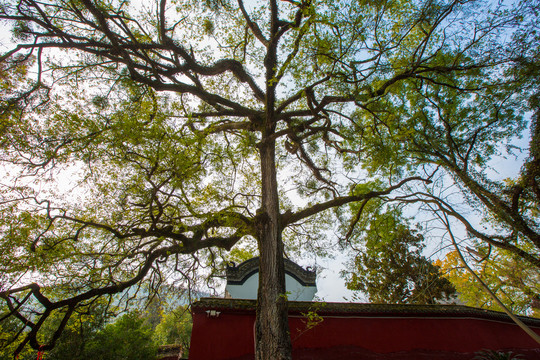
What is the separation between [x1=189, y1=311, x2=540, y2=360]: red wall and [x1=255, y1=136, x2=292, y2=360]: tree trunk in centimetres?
288

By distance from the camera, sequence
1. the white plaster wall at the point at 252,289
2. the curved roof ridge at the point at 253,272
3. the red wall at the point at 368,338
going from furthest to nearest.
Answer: the curved roof ridge at the point at 253,272 < the white plaster wall at the point at 252,289 < the red wall at the point at 368,338

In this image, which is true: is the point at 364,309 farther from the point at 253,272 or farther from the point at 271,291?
the point at 253,272

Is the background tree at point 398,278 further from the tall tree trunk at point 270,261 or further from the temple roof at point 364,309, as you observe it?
the tall tree trunk at point 270,261

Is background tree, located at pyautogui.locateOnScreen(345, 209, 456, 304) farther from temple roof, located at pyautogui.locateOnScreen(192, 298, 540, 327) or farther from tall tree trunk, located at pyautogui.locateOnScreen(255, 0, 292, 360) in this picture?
tall tree trunk, located at pyautogui.locateOnScreen(255, 0, 292, 360)

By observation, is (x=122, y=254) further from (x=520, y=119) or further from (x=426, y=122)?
(x=520, y=119)

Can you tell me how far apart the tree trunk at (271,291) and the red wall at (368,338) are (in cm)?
288

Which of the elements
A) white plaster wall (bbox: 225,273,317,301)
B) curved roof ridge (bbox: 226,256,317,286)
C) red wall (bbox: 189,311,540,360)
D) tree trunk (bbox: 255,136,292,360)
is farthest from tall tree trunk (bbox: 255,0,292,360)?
white plaster wall (bbox: 225,273,317,301)

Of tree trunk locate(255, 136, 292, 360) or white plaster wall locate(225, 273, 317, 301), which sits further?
white plaster wall locate(225, 273, 317, 301)

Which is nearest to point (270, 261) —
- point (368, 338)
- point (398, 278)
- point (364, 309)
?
point (364, 309)

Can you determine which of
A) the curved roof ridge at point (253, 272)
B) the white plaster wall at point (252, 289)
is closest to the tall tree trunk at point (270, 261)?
the curved roof ridge at point (253, 272)

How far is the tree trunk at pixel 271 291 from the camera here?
3.39 metres

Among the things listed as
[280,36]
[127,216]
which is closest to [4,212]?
[127,216]

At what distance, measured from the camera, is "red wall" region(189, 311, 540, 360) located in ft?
20.7

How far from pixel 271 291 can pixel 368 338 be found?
4.78 meters
